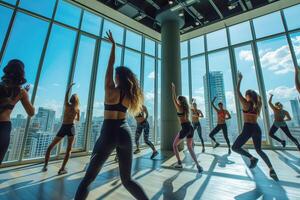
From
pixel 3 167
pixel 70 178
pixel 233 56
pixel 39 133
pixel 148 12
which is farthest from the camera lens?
pixel 233 56

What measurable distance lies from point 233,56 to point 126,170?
268 inches

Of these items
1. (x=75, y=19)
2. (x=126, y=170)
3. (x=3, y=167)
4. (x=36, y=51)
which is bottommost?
(x=3, y=167)

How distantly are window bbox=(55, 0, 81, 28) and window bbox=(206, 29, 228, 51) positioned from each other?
17.7 ft

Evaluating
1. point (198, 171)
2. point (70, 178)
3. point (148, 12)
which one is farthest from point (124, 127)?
point (148, 12)

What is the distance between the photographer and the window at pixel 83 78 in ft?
16.0

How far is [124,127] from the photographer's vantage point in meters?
1.30

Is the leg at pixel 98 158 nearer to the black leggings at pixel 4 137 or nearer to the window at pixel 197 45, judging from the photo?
the black leggings at pixel 4 137

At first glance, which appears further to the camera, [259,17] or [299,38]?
[259,17]

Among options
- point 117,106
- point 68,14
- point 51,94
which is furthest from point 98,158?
point 68,14

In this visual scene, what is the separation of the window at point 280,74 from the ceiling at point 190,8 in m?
1.54

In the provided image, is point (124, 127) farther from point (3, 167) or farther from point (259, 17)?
point (259, 17)

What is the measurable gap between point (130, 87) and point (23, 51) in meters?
4.20

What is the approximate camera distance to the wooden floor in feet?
6.61

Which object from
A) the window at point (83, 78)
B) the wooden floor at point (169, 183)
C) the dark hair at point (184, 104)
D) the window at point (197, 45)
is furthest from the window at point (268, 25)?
the window at point (83, 78)
